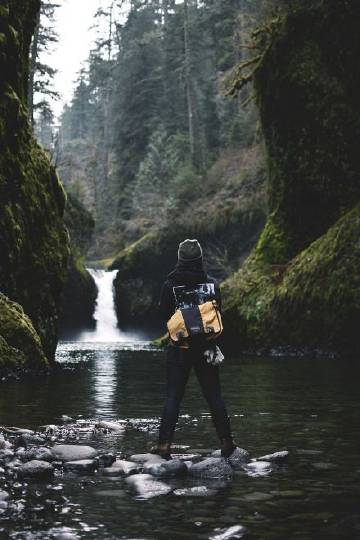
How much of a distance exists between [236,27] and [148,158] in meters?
11.4

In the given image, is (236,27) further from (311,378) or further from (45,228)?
(311,378)

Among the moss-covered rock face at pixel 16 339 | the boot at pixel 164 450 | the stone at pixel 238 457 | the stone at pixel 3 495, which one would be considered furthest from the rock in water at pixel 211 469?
the moss-covered rock face at pixel 16 339

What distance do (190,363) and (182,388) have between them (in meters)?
0.22

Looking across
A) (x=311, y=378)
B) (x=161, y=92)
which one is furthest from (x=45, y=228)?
(x=161, y=92)

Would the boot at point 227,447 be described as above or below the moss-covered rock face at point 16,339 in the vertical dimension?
below

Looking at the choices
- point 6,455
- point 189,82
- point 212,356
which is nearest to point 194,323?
point 212,356

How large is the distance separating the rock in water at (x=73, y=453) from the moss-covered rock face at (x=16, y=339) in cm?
729

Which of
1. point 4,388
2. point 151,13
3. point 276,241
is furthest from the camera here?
point 151,13

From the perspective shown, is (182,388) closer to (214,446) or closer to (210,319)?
(210,319)

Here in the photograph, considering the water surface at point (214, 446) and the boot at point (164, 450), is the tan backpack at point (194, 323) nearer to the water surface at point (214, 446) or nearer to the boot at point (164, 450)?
the boot at point (164, 450)

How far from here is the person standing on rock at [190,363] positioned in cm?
571

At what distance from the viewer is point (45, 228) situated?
16.8 metres

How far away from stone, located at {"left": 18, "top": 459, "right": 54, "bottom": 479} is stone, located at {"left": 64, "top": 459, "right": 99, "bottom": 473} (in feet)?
0.82

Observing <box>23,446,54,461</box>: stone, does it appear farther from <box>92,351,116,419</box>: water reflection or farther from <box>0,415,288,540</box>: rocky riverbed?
<box>92,351,116,419</box>: water reflection
